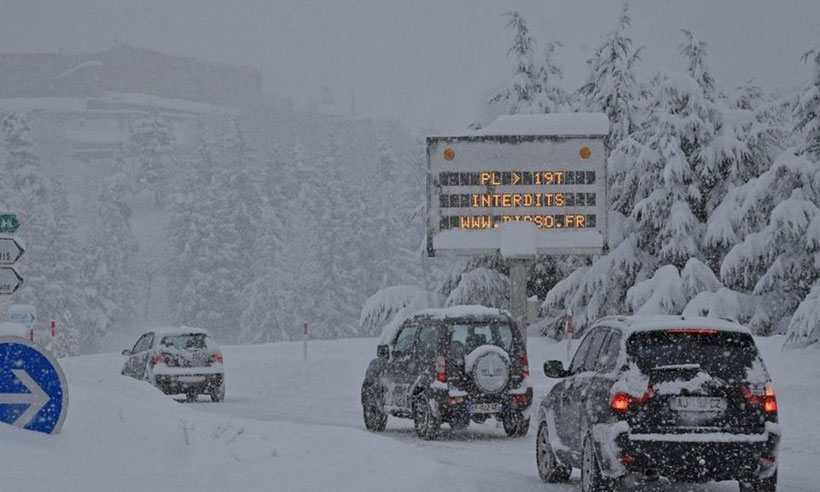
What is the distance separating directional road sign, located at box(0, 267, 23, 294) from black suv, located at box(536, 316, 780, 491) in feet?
18.5

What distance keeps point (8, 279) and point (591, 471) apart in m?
5.79

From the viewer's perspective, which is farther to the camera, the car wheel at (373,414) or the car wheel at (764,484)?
the car wheel at (373,414)

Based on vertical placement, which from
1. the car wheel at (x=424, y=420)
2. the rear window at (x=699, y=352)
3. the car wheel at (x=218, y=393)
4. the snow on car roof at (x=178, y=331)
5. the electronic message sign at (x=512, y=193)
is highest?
the electronic message sign at (x=512, y=193)

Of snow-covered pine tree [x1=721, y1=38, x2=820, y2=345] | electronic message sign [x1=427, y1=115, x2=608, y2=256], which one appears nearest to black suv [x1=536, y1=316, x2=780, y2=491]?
electronic message sign [x1=427, y1=115, x2=608, y2=256]

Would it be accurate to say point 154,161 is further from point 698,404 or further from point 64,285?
point 698,404

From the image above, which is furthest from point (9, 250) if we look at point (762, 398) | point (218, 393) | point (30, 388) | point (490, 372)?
point (218, 393)

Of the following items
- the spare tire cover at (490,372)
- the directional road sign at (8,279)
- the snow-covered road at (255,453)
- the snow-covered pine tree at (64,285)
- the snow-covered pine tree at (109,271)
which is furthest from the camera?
the snow-covered pine tree at (109,271)

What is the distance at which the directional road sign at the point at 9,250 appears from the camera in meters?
12.6

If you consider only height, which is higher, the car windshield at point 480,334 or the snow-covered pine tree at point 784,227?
the snow-covered pine tree at point 784,227

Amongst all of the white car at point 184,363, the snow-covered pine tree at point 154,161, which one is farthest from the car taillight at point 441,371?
the snow-covered pine tree at point 154,161

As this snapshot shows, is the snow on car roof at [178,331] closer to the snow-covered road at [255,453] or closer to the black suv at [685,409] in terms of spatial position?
the snow-covered road at [255,453]

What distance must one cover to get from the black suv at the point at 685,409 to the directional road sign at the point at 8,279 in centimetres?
Answer: 564

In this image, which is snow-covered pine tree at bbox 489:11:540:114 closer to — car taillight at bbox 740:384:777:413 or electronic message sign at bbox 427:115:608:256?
electronic message sign at bbox 427:115:608:256

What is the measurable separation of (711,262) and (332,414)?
17557 mm
